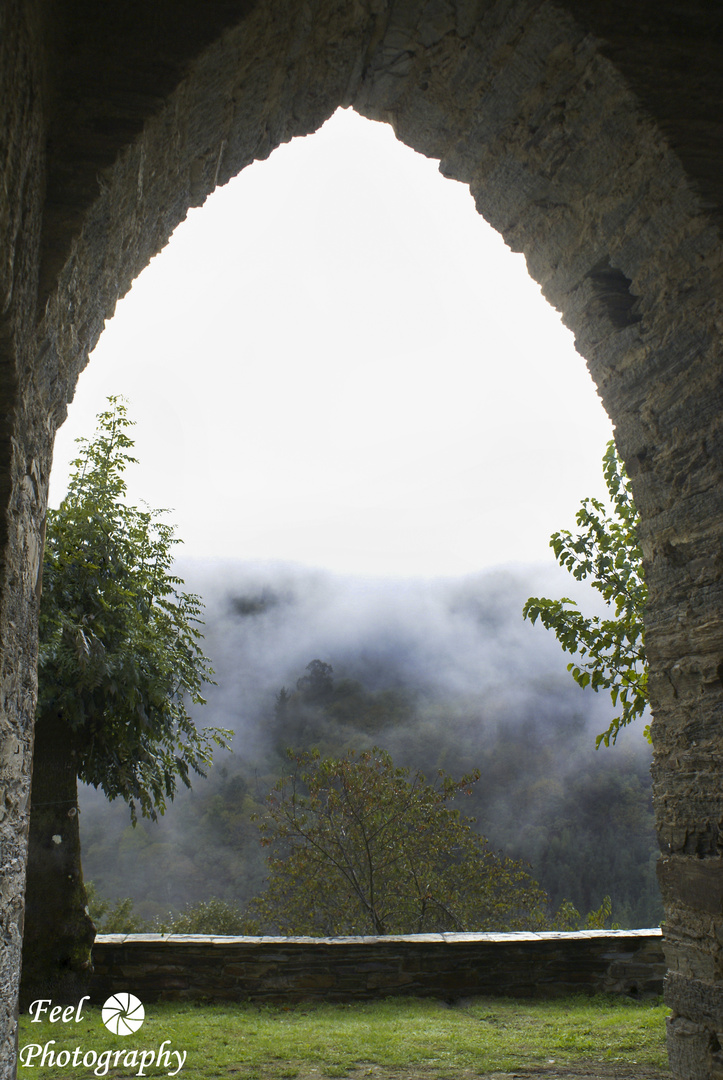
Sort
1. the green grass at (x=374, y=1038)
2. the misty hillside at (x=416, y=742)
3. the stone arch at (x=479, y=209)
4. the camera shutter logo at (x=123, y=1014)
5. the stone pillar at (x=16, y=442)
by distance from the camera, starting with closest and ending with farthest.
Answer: the stone pillar at (x=16, y=442) → the stone arch at (x=479, y=209) → the green grass at (x=374, y=1038) → the camera shutter logo at (x=123, y=1014) → the misty hillside at (x=416, y=742)

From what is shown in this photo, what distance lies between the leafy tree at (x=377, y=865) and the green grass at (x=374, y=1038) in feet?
12.6

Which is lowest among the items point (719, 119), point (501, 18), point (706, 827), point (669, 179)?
point (706, 827)

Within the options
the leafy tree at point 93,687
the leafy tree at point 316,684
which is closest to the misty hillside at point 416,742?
the leafy tree at point 316,684

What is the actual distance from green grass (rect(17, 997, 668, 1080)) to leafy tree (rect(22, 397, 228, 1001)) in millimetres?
750

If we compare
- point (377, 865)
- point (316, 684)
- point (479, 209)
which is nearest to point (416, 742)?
point (316, 684)

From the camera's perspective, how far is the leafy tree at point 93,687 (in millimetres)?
5539

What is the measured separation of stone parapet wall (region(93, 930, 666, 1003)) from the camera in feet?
16.9

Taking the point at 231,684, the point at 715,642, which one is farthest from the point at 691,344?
the point at 231,684

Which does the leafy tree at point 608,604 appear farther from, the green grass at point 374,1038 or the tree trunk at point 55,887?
the tree trunk at point 55,887

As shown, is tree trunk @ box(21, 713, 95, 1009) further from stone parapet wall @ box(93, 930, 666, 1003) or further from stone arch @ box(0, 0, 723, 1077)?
stone arch @ box(0, 0, 723, 1077)

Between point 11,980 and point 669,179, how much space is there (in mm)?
3098

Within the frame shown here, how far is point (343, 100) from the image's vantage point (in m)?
2.85

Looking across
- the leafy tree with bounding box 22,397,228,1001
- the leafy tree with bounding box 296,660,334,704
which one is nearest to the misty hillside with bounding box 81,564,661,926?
the leafy tree with bounding box 296,660,334,704

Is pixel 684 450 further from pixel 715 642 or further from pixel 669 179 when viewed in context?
pixel 669 179
